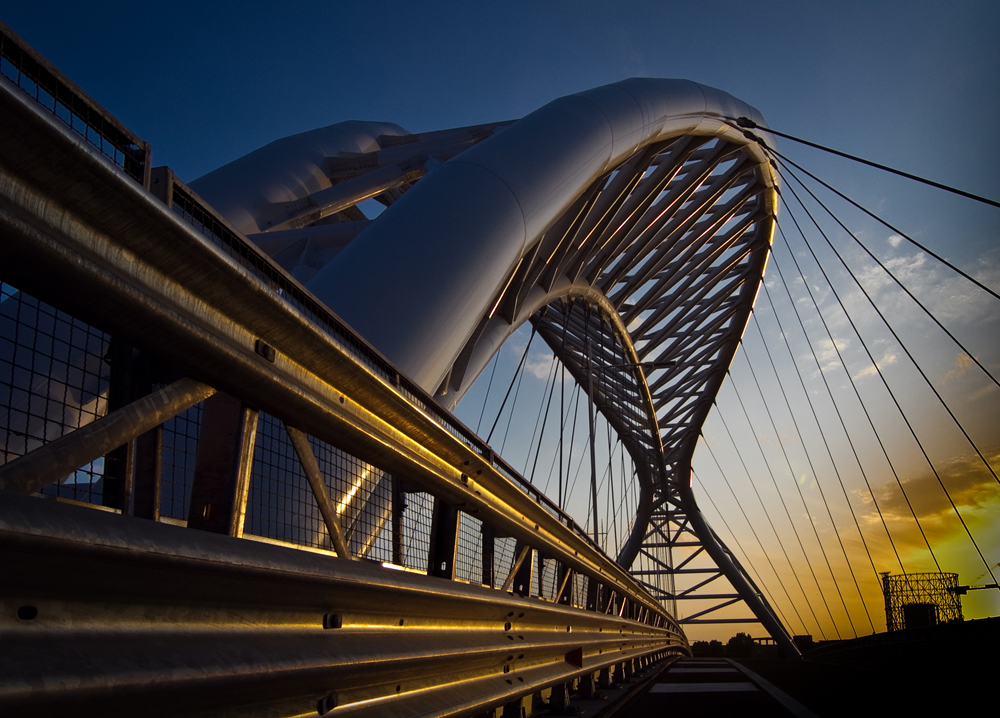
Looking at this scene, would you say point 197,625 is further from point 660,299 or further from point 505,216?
point 660,299

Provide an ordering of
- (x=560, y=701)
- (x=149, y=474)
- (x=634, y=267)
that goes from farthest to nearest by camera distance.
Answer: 1. (x=634, y=267)
2. (x=560, y=701)
3. (x=149, y=474)

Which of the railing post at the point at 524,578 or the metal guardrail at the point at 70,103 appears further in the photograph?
the railing post at the point at 524,578

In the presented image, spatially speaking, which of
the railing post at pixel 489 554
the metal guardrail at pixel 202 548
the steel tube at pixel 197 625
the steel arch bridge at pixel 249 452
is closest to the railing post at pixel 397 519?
the steel arch bridge at pixel 249 452

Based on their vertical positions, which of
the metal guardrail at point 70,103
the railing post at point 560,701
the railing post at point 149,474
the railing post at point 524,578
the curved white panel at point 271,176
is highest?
the curved white panel at point 271,176

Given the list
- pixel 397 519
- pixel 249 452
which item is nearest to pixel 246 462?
pixel 249 452

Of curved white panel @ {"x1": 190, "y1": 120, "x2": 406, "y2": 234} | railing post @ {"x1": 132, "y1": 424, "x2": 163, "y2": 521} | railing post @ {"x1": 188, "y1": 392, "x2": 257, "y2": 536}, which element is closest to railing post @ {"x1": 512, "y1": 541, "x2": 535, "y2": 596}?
railing post @ {"x1": 188, "y1": 392, "x2": 257, "y2": 536}

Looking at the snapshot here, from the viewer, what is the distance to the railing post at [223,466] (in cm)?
205

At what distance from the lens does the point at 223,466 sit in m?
2.09

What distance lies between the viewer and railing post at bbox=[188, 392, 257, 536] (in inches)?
80.7

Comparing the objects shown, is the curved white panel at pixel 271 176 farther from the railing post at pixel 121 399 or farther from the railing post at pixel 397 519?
the railing post at pixel 121 399

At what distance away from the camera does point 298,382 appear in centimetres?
224

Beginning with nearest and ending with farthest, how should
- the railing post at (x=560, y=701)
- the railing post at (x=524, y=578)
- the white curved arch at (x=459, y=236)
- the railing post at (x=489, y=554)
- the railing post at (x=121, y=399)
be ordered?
1. the railing post at (x=121, y=399)
2. the railing post at (x=489, y=554)
3. the white curved arch at (x=459, y=236)
4. the railing post at (x=524, y=578)
5. the railing post at (x=560, y=701)

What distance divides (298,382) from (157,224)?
686 millimetres

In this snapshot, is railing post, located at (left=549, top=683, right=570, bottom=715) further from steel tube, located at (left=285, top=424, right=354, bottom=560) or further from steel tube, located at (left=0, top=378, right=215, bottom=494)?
steel tube, located at (left=0, top=378, right=215, bottom=494)
